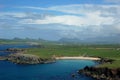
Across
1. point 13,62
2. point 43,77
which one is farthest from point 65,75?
point 13,62

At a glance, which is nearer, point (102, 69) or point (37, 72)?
point (102, 69)

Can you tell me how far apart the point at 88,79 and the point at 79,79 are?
384cm

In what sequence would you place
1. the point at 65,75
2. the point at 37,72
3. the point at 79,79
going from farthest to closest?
the point at 37,72, the point at 65,75, the point at 79,79

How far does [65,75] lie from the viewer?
133m

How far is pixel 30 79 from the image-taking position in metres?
124

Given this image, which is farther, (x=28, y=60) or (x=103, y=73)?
(x=28, y=60)

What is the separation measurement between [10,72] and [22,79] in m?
23.7

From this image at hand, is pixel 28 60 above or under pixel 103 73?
above

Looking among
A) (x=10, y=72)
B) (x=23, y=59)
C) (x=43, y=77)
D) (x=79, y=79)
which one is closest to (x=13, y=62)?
(x=23, y=59)

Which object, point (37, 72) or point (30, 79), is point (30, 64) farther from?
point (30, 79)

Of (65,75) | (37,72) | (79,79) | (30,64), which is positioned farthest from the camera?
(30,64)

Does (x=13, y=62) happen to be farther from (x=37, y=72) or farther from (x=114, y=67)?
(x=114, y=67)

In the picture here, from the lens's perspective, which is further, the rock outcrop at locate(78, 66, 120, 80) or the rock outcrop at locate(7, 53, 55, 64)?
the rock outcrop at locate(7, 53, 55, 64)

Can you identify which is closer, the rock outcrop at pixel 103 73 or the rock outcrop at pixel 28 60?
the rock outcrop at pixel 103 73
